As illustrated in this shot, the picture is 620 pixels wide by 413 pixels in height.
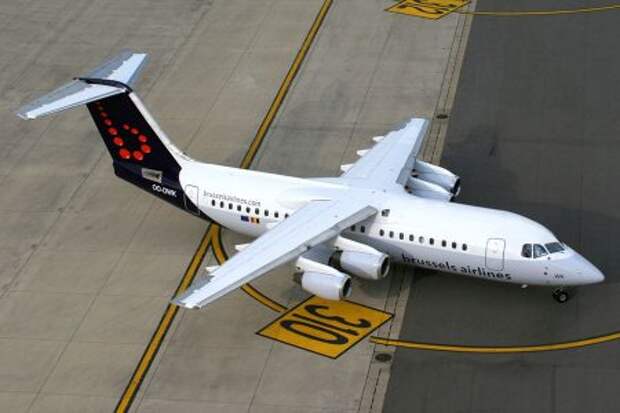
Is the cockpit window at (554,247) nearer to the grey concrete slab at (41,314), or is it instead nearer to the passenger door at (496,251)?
the passenger door at (496,251)

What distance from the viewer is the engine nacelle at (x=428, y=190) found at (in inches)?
1790

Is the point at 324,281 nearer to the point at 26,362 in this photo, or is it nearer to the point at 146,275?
the point at 146,275

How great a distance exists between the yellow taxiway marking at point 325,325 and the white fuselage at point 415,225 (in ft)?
8.62

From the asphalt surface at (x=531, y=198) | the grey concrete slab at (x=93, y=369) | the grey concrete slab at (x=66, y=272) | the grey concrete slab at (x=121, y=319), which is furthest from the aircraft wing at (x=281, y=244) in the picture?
the grey concrete slab at (x=66, y=272)

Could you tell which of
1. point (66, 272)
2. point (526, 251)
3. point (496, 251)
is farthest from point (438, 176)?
point (66, 272)

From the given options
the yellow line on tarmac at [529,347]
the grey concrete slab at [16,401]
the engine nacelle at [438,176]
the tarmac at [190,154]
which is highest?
the engine nacelle at [438,176]

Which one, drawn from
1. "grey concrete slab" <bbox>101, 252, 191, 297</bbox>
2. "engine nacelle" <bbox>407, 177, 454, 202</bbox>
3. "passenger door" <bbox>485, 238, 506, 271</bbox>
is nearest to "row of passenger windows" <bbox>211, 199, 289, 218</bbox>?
"grey concrete slab" <bbox>101, 252, 191, 297</bbox>

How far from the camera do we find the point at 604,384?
1483 inches

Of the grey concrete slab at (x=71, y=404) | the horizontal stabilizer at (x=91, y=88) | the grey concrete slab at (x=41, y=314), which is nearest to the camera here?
the grey concrete slab at (x=71, y=404)

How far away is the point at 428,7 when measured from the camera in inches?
2611

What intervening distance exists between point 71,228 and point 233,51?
18.4 meters

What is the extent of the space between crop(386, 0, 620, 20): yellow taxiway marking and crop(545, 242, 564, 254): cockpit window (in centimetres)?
Answer: 2631

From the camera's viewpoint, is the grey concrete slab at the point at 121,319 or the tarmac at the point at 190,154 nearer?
the tarmac at the point at 190,154

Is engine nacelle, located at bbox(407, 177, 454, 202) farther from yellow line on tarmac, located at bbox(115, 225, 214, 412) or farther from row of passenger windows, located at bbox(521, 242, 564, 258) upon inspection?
yellow line on tarmac, located at bbox(115, 225, 214, 412)
